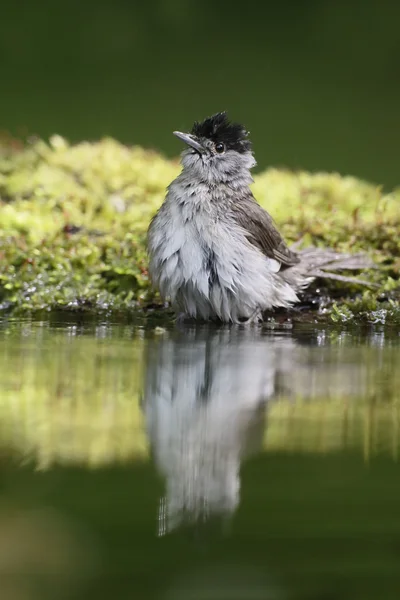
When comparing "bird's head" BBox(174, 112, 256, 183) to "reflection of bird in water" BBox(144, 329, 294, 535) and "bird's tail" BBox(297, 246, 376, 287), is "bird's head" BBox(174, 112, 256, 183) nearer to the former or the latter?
"bird's tail" BBox(297, 246, 376, 287)

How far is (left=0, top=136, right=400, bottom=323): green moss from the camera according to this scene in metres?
5.17

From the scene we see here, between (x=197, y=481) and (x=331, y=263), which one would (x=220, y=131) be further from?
(x=197, y=481)

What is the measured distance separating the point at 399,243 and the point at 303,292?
881 mm

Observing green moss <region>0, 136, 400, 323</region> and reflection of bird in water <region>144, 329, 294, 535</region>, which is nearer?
reflection of bird in water <region>144, 329, 294, 535</region>

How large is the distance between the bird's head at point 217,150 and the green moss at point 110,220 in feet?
2.65

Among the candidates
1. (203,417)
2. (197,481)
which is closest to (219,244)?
(203,417)

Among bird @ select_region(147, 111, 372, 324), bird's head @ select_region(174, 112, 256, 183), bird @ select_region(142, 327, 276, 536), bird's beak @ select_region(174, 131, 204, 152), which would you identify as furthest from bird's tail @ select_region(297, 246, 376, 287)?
bird @ select_region(142, 327, 276, 536)

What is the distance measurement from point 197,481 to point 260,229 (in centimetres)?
330

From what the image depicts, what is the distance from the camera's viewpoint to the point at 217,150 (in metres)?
4.96

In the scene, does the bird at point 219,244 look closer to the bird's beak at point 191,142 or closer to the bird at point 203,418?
the bird's beak at point 191,142

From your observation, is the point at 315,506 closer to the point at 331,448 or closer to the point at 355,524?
the point at 355,524

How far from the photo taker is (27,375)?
271 centimetres

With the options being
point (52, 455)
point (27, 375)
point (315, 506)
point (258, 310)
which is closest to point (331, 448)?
point (315, 506)

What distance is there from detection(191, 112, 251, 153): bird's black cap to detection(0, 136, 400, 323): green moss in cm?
94
